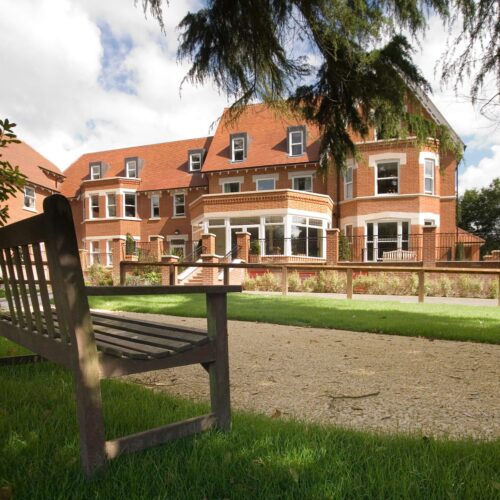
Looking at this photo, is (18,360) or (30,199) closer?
(18,360)

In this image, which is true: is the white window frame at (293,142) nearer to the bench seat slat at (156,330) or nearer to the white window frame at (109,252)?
the white window frame at (109,252)

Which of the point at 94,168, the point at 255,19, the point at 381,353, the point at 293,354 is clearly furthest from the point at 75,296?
the point at 94,168

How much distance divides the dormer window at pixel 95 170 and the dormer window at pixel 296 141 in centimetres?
1419

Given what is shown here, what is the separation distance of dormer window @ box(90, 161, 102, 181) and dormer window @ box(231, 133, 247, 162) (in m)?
10.5

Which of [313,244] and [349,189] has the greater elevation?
[349,189]

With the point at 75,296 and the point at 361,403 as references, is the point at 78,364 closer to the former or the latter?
the point at 75,296

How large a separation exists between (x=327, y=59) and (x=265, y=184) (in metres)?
21.3

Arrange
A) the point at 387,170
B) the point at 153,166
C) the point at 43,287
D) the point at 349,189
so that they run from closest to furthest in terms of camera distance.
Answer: the point at 43,287 < the point at 387,170 < the point at 349,189 < the point at 153,166

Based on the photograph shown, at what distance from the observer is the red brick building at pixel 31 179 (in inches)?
1043

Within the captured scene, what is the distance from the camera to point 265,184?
26844 mm

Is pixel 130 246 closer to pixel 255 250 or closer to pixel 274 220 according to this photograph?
pixel 255 250

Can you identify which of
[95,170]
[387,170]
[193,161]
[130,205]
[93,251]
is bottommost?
[93,251]

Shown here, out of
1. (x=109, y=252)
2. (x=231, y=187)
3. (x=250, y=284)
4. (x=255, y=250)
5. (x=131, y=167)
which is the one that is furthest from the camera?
(x=131, y=167)

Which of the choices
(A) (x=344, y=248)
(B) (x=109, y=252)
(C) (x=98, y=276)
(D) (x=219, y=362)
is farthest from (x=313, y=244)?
(D) (x=219, y=362)
